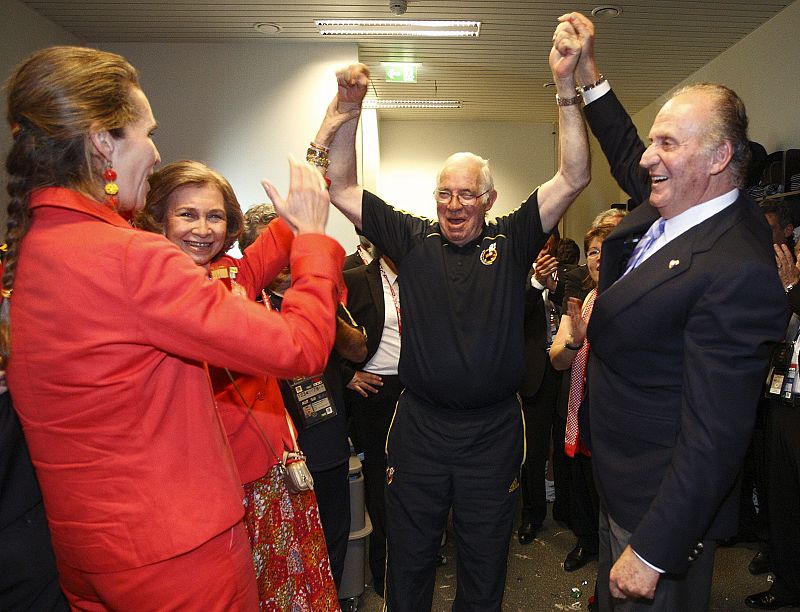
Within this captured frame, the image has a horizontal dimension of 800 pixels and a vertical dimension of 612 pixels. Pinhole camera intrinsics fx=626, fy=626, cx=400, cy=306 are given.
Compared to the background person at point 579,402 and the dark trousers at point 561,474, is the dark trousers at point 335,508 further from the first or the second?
the dark trousers at point 561,474

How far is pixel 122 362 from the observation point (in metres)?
1.05

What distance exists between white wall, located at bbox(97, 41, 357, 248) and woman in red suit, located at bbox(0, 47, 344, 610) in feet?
15.6

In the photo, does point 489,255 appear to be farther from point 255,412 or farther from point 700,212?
point 255,412

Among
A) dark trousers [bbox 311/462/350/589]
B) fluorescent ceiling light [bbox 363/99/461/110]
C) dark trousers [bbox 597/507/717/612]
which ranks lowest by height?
dark trousers [bbox 311/462/350/589]

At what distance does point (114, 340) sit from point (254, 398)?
0.83m

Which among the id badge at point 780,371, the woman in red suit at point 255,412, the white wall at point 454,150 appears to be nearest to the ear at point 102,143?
the woman in red suit at point 255,412

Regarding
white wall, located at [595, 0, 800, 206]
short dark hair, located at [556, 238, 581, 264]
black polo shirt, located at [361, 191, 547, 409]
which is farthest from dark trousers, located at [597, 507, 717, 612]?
white wall, located at [595, 0, 800, 206]

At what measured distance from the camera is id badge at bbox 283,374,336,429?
7.57ft

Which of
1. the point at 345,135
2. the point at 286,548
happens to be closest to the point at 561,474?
the point at 286,548

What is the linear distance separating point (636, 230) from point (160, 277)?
1.26m

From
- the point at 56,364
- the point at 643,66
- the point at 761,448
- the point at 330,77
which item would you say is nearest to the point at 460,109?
the point at 643,66

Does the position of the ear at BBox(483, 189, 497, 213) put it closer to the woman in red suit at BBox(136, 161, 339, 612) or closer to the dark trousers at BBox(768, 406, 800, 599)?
the woman in red suit at BBox(136, 161, 339, 612)

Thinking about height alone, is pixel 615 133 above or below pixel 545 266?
above

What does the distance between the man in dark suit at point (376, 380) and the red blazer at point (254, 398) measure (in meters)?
1.15
